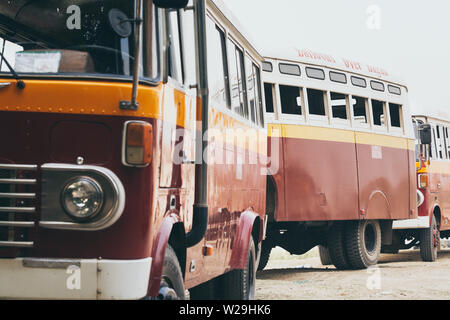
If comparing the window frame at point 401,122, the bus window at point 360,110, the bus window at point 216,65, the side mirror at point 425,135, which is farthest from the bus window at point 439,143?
the bus window at point 216,65

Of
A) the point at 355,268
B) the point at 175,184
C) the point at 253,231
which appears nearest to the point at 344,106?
the point at 355,268

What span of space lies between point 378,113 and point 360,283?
4.56m

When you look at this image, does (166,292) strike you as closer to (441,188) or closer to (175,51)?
(175,51)

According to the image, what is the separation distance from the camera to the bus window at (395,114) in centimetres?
1580

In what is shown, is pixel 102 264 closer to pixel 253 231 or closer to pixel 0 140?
pixel 0 140

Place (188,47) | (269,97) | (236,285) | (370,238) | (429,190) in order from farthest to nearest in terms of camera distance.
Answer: (429,190) → (370,238) → (269,97) → (236,285) → (188,47)

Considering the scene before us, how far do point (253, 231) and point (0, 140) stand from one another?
463cm

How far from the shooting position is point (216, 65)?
7055 mm

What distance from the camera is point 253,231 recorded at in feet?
29.1

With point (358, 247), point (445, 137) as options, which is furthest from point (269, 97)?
point (445, 137)

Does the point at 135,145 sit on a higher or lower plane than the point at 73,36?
lower

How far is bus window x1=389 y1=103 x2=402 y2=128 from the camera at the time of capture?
15805 mm

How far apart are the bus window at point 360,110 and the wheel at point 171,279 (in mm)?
9819
